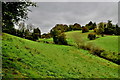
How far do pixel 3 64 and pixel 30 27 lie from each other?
9759 cm

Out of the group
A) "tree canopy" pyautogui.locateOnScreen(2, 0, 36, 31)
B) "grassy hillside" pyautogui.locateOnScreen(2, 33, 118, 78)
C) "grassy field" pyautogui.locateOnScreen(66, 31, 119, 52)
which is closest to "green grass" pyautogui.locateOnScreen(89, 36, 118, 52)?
"grassy field" pyautogui.locateOnScreen(66, 31, 119, 52)

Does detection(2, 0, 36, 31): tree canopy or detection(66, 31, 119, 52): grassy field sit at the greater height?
detection(2, 0, 36, 31): tree canopy

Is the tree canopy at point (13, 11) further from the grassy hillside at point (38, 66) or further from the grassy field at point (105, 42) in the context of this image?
the grassy field at point (105, 42)

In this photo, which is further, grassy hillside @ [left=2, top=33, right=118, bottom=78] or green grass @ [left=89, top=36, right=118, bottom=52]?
green grass @ [left=89, top=36, right=118, bottom=52]

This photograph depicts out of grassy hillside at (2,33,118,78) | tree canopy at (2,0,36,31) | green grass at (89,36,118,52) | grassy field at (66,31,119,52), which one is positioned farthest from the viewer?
grassy field at (66,31,119,52)

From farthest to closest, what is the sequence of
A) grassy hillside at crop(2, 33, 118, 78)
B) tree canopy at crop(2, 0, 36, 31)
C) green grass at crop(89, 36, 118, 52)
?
green grass at crop(89, 36, 118, 52) → tree canopy at crop(2, 0, 36, 31) → grassy hillside at crop(2, 33, 118, 78)

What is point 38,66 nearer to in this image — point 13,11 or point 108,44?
point 13,11

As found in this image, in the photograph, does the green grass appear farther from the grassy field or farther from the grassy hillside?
the grassy hillside

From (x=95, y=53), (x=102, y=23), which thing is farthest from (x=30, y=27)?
(x=95, y=53)

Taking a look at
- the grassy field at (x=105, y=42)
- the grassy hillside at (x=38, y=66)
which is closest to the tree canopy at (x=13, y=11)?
the grassy hillside at (x=38, y=66)

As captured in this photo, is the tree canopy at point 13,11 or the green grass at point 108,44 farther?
the green grass at point 108,44

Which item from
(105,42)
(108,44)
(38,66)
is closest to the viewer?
(38,66)

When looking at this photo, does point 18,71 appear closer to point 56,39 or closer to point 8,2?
point 8,2

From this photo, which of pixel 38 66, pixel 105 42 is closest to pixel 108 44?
pixel 105 42
